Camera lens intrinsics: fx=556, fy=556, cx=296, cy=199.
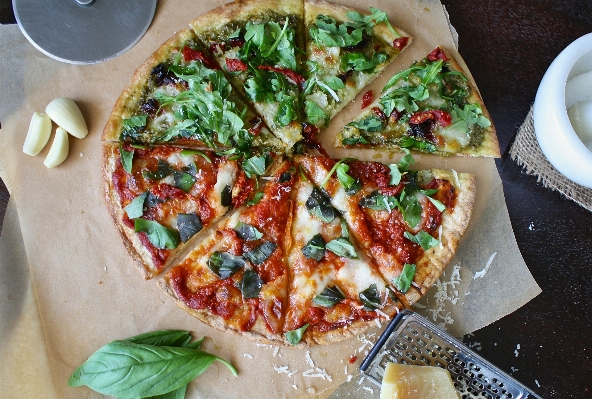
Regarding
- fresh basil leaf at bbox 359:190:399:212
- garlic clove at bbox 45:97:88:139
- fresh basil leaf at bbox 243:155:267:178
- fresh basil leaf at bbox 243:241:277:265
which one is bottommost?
fresh basil leaf at bbox 243:241:277:265

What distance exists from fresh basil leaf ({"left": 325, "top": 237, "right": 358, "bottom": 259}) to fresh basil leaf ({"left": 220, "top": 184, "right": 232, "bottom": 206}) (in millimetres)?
960

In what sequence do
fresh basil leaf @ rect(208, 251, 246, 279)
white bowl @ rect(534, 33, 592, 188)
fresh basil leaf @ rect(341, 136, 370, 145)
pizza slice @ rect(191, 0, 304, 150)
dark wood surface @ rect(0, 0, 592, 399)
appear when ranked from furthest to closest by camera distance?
dark wood surface @ rect(0, 0, 592, 399) < fresh basil leaf @ rect(341, 136, 370, 145) < pizza slice @ rect(191, 0, 304, 150) < fresh basil leaf @ rect(208, 251, 246, 279) < white bowl @ rect(534, 33, 592, 188)

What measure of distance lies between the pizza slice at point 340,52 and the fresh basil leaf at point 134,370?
2.43 metres

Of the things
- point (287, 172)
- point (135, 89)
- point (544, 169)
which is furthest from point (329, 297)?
point (135, 89)

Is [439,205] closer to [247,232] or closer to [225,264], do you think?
[247,232]

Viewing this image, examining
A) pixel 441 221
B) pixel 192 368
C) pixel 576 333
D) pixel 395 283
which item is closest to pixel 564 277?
pixel 576 333

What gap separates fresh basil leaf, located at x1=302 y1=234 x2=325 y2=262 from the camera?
4.77 metres

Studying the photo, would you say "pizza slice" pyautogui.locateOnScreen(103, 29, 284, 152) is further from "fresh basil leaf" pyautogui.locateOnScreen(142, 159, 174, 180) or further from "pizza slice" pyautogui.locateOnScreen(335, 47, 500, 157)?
"pizza slice" pyautogui.locateOnScreen(335, 47, 500, 157)

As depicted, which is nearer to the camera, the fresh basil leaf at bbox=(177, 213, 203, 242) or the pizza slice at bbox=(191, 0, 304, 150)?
the fresh basil leaf at bbox=(177, 213, 203, 242)

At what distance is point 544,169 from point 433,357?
2043 mm

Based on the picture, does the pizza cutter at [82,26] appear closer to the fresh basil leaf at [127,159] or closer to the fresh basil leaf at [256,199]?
the fresh basil leaf at [127,159]

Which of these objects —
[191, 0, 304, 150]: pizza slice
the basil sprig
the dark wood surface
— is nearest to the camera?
the basil sprig

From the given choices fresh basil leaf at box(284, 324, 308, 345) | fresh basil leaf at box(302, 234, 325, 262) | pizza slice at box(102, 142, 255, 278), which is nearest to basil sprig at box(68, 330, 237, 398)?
pizza slice at box(102, 142, 255, 278)

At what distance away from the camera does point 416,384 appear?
453cm
